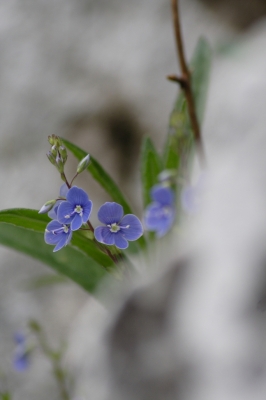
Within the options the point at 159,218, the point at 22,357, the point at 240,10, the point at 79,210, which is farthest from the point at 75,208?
the point at 240,10

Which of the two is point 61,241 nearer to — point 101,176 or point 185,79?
point 101,176

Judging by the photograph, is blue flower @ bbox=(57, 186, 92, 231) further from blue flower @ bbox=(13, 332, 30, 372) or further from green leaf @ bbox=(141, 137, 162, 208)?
blue flower @ bbox=(13, 332, 30, 372)

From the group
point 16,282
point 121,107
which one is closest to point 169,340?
point 16,282

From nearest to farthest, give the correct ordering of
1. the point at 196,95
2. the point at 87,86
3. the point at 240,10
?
the point at 196,95 → the point at 87,86 → the point at 240,10

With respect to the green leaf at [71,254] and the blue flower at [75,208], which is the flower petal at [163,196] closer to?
the green leaf at [71,254]

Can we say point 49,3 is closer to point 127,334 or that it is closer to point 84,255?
point 84,255

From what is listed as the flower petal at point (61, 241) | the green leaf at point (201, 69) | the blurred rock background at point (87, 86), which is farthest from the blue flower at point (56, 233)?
the blurred rock background at point (87, 86)
